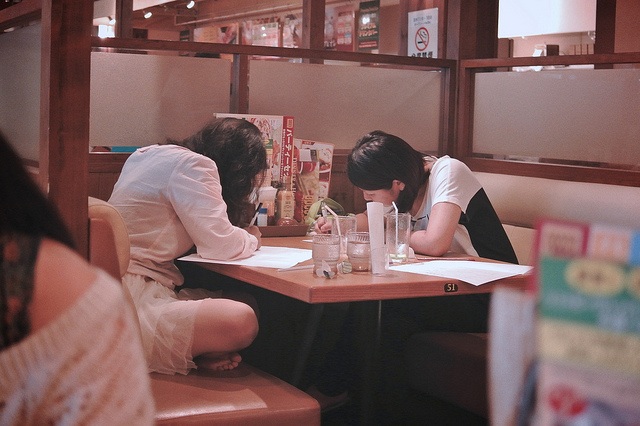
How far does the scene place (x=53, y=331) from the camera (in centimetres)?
93

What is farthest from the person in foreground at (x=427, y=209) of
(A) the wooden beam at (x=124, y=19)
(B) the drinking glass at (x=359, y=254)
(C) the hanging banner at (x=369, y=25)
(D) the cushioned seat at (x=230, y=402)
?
(C) the hanging banner at (x=369, y=25)

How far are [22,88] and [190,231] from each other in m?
0.69

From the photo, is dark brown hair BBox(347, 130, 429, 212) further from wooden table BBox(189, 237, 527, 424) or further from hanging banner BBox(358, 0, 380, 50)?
hanging banner BBox(358, 0, 380, 50)

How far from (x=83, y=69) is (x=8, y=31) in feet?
2.37

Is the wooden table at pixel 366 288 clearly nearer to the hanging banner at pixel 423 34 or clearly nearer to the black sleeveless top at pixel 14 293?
the black sleeveless top at pixel 14 293

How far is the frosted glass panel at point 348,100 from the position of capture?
3881 mm

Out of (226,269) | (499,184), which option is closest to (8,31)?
(226,269)

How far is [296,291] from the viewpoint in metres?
2.46

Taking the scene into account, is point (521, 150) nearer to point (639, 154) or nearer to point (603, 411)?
point (639, 154)

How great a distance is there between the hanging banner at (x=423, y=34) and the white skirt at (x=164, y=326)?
2221mm

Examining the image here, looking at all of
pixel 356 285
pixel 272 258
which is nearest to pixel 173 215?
pixel 272 258

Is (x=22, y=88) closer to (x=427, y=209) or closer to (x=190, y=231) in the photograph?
(x=190, y=231)

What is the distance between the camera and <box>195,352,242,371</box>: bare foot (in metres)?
2.67

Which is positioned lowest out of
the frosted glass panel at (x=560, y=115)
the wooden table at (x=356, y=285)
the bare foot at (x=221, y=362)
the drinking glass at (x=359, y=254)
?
the bare foot at (x=221, y=362)
